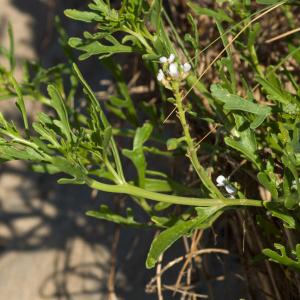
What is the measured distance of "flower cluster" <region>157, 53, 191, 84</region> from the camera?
2.71 ft

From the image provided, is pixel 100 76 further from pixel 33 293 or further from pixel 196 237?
pixel 196 237

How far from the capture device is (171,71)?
0.83 metres

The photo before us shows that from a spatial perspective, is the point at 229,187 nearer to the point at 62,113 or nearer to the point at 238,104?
the point at 238,104

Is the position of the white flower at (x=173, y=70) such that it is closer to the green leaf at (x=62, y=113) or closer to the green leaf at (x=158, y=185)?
the green leaf at (x=62, y=113)

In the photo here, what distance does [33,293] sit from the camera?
164 cm

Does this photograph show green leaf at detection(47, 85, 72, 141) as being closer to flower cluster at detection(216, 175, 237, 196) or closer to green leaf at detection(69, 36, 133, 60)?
green leaf at detection(69, 36, 133, 60)

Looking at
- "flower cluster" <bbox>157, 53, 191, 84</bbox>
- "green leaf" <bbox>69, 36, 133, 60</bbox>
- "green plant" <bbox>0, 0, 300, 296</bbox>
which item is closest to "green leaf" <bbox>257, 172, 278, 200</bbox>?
"green plant" <bbox>0, 0, 300, 296</bbox>

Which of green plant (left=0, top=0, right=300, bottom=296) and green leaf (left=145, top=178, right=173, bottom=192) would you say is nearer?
green plant (left=0, top=0, right=300, bottom=296)

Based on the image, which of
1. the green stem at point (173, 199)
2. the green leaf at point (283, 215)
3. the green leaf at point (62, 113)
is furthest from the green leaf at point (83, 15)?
the green leaf at point (283, 215)

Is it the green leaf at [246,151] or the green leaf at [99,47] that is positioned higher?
the green leaf at [99,47]

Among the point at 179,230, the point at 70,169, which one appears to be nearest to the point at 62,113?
the point at 70,169

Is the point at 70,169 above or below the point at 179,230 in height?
above

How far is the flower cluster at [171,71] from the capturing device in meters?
0.83

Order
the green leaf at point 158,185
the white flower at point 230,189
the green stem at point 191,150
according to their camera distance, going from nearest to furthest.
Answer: the green stem at point 191,150, the white flower at point 230,189, the green leaf at point 158,185
